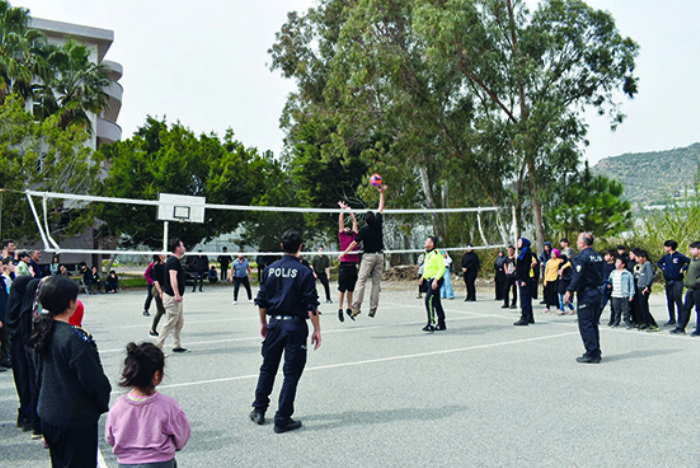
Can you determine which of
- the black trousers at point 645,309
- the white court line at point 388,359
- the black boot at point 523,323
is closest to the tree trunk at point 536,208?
the black trousers at point 645,309

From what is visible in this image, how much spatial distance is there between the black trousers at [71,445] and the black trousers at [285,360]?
2.09 m

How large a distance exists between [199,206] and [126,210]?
23.4 meters

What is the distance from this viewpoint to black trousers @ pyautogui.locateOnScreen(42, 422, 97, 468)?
344cm

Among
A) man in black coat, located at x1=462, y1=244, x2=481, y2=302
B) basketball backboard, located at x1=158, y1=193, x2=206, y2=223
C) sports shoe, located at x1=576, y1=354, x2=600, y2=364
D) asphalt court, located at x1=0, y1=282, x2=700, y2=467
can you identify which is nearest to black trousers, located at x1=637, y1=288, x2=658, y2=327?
asphalt court, located at x1=0, y1=282, x2=700, y2=467

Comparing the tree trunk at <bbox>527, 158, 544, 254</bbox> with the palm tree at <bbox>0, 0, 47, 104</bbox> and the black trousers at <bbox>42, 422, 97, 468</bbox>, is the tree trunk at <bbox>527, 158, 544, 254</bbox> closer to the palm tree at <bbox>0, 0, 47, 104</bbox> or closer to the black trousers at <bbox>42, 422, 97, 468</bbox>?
the black trousers at <bbox>42, 422, 97, 468</bbox>

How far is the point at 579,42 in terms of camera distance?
24.3 metres

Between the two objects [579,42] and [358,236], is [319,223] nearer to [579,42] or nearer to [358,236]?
[579,42]

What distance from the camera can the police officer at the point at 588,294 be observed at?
836cm

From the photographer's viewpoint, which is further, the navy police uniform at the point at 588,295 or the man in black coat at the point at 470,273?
the man in black coat at the point at 470,273

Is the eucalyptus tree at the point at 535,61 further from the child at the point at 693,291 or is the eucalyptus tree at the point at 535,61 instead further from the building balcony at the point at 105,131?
the building balcony at the point at 105,131

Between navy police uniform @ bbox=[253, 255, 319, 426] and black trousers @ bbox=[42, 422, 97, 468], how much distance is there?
2.11 metres

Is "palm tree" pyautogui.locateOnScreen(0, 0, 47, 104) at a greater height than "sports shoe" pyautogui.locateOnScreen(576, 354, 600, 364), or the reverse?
"palm tree" pyautogui.locateOnScreen(0, 0, 47, 104)

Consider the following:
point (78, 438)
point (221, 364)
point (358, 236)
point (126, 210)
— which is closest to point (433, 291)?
point (358, 236)

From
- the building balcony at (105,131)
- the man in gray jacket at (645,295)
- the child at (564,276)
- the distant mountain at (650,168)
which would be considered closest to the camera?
the man in gray jacket at (645,295)
